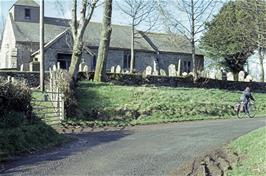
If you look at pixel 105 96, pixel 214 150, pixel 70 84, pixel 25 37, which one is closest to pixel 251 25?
pixel 214 150

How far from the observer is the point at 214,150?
13.5m

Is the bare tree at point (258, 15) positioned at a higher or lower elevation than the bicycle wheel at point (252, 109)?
higher

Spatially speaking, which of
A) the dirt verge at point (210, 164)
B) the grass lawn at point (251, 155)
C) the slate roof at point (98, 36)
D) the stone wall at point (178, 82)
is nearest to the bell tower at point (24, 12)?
the slate roof at point (98, 36)

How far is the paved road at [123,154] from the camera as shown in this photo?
10.6 metres

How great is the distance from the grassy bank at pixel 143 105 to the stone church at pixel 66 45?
73.9 feet

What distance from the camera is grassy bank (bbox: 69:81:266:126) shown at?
24.2m

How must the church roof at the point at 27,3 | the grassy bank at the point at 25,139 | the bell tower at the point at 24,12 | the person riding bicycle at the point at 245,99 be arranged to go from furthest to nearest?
the church roof at the point at 27,3, the bell tower at the point at 24,12, the person riding bicycle at the point at 245,99, the grassy bank at the point at 25,139

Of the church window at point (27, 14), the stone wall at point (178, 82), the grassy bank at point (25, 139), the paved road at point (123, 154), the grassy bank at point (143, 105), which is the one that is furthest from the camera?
the church window at point (27, 14)

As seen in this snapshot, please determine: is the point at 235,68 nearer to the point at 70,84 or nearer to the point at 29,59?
the point at 29,59

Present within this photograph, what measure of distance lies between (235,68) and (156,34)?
47.5 feet

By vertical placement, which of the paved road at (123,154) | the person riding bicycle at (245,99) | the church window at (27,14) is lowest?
the paved road at (123,154)

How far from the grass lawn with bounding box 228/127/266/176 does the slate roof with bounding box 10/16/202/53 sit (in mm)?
40794

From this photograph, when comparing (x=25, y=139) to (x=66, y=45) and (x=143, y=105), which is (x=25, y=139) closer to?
(x=143, y=105)

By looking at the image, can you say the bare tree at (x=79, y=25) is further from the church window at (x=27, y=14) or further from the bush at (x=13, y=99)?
the church window at (x=27, y=14)
